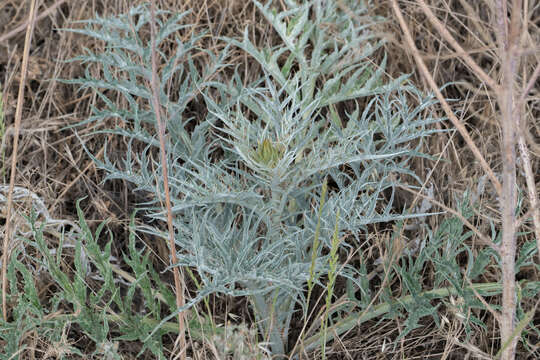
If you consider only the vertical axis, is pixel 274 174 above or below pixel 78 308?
above

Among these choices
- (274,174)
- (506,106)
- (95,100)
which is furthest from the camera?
(95,100)

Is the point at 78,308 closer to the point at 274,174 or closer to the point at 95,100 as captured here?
the point at 274,174

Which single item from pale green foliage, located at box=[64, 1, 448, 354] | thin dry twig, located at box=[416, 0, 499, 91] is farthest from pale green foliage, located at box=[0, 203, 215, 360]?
thin dry twig, located at box=[416, 0, 499, 91]

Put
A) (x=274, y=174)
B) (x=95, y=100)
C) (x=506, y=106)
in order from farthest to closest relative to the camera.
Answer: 1. (x=95, y=100)
2. (x=274, y=174)
3. (x=506, y=106)

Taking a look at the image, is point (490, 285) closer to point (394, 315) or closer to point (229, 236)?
point (394, 315)

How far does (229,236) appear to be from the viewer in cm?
126

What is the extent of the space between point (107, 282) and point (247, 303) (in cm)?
44

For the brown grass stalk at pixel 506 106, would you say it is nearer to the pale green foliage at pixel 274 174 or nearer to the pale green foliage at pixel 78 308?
the pale green foliage at pixel 274 174

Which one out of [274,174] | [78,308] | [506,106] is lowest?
[78,308]

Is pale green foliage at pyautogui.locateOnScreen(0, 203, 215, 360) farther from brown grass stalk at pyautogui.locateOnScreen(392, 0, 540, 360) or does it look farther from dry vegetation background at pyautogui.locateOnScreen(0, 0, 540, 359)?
brown grass stalk at pyautogui.locateOnScreen(392, 0, 540, 360)

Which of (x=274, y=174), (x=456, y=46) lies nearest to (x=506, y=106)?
(x=456, y=46)

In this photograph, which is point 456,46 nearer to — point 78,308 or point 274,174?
point 274,174

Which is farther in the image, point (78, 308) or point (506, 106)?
point (78, 308)

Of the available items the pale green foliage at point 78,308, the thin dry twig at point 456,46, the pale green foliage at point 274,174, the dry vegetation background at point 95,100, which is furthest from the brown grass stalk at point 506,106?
the pale green foliage at point 78,308
